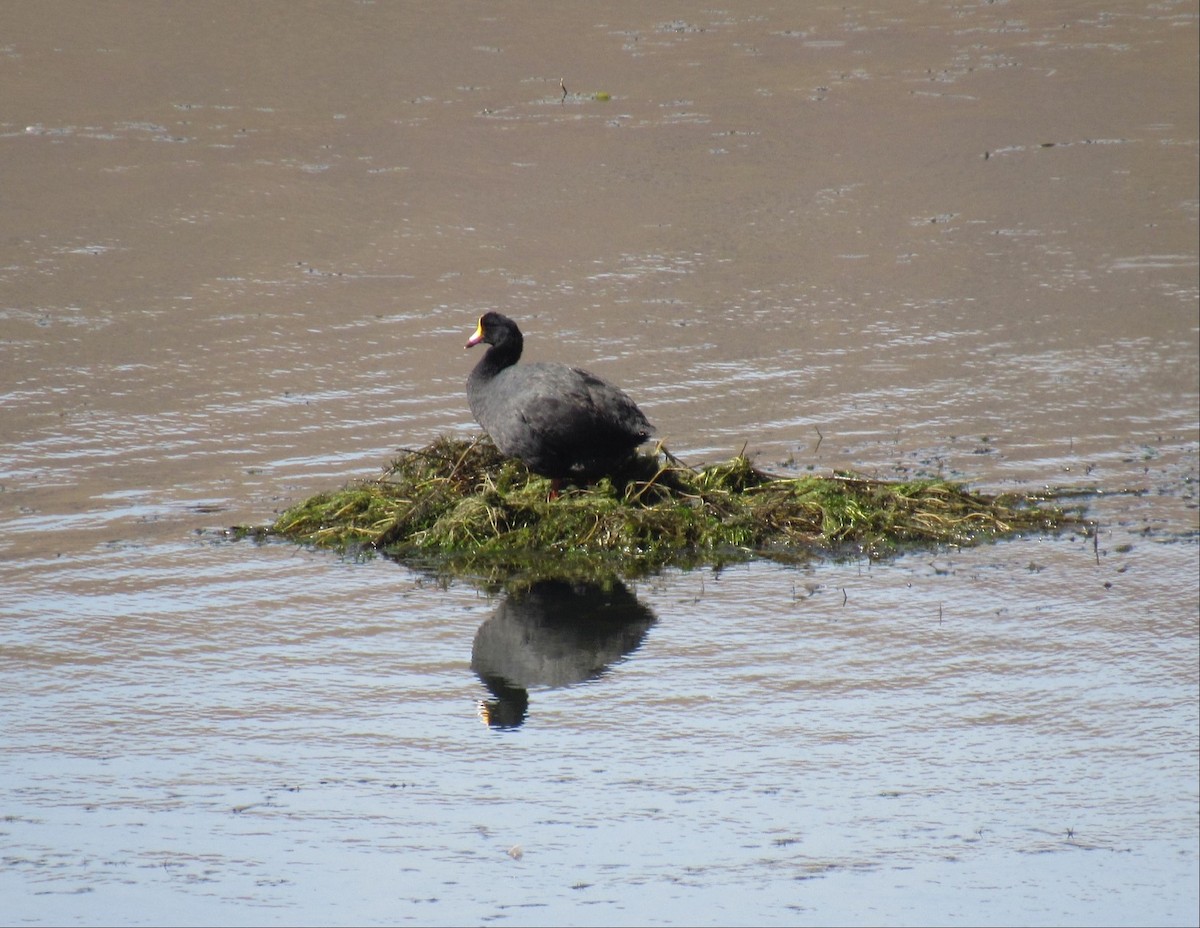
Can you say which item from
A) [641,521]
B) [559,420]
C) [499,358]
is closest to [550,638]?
[641,521]

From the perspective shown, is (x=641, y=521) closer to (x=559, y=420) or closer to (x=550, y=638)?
(x=559, y=420)

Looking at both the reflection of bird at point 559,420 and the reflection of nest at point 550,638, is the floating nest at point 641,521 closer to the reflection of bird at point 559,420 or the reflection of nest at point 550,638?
the reflection of bird at point 559,420

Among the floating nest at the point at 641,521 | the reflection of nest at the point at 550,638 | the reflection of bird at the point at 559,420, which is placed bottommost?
the reflection of nest at the point at 550,638

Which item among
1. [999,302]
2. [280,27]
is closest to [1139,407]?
[999,302]

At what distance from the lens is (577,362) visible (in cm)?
1356

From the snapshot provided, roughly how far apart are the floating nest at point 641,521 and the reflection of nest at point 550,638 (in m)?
0.44

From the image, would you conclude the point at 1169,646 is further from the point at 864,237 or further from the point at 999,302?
the point at 864,237

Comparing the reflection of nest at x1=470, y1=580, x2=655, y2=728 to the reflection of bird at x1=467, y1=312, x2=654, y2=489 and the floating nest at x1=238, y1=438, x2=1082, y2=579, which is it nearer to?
the floating nest at x1=238, y1=438, x2=1082, y2=579

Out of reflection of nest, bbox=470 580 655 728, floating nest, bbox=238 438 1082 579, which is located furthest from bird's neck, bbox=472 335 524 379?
reflection of nest, bbox=470 580 655 728

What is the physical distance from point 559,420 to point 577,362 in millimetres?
3369

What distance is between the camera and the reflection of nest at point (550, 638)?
26.6 ft

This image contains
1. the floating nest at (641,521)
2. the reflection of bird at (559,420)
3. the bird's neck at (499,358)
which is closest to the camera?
the floating nest at (641,521)

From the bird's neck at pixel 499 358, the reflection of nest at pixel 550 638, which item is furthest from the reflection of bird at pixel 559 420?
the reflection of nest at pixel 550 638

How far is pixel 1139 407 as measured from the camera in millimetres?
12938
